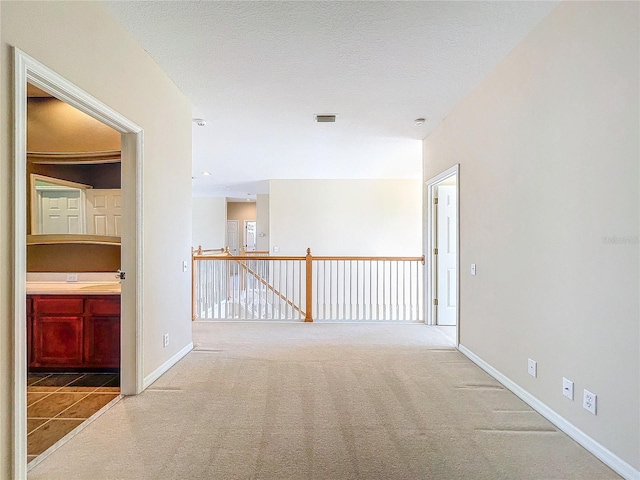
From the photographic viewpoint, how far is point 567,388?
2.12m

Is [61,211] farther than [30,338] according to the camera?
Yes

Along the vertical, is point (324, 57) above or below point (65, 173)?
above

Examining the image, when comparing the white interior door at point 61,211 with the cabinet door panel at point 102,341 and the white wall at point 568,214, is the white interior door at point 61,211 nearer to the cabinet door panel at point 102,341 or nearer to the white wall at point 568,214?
the cabinet door panel at point 102,341

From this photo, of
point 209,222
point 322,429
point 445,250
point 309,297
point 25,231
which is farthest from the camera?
point 209,222

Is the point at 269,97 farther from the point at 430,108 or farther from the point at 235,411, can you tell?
the point at 235,411

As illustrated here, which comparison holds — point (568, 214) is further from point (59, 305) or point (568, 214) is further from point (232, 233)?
point (232, 233)

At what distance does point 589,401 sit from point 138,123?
12.2 feet

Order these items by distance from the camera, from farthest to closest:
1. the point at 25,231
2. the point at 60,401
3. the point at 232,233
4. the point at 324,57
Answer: the point at 232,233, the point at 324,57, the point at 60,401, the point at 25,231

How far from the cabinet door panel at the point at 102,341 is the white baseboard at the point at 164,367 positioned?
1.48 feet

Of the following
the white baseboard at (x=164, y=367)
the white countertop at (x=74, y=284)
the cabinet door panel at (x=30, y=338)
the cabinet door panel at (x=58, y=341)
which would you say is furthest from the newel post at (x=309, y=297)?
the cabinet door panel at (x=30, y=338)

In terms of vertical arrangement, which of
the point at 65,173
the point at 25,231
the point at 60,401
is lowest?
the point at 60,401

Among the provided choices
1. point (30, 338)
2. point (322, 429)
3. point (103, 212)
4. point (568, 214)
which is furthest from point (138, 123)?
point (568, 214)

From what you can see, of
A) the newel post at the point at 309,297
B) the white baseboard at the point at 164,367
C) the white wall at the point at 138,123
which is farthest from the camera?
the newel post at the point at 309,297

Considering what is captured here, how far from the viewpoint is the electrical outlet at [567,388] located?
2086mm
